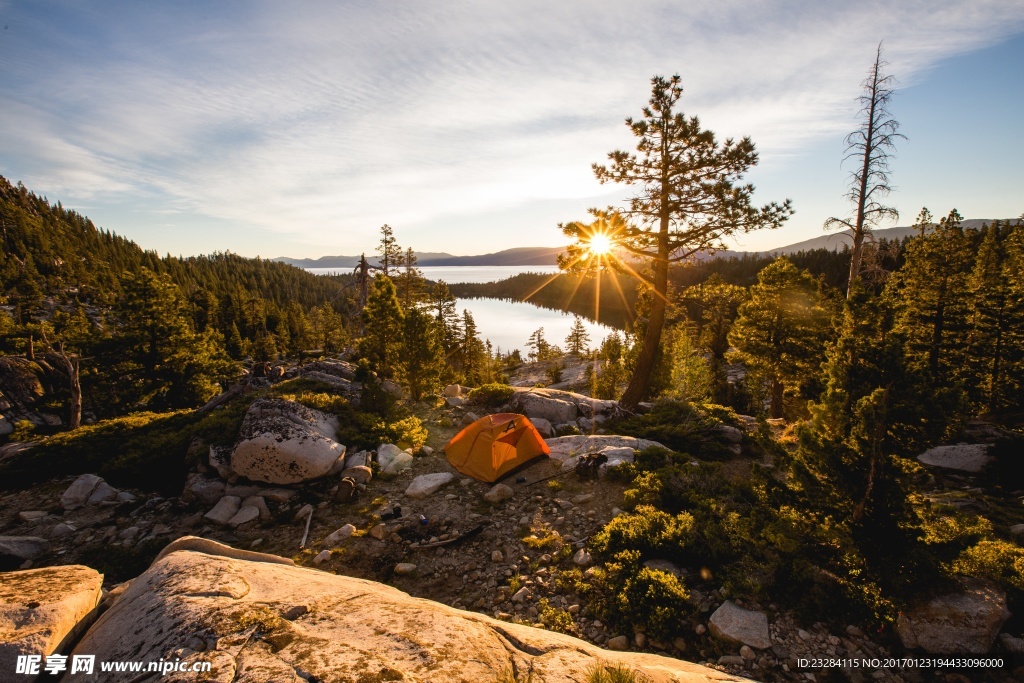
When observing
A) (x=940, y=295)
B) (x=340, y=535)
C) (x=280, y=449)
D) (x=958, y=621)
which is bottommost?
(x=340, y=535)

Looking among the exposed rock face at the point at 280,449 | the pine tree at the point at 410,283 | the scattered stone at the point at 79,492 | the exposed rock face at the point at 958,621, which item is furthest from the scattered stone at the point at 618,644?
the pine tree at the point at 410,283

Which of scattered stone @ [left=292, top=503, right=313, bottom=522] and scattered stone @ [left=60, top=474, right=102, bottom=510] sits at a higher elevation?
scattered stone @ [left=60, top=474, right=102, bottom=510]

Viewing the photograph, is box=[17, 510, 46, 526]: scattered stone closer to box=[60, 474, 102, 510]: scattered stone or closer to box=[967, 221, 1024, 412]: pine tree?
box=[60, 474, 102, 510]: scattered stone

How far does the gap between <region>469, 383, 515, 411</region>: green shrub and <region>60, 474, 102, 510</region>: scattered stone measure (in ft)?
41.4

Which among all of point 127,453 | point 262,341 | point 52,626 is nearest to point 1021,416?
point 52,626

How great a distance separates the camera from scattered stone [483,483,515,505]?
32.6 feet

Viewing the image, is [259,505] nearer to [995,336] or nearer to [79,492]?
[79,492]

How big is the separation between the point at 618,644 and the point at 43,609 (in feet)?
22.3

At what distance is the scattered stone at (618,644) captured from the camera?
5.58m

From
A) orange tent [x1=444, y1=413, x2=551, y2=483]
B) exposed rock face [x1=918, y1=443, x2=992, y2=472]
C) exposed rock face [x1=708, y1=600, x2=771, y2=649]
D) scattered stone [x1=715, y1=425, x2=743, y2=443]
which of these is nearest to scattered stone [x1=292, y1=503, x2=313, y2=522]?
orange tent [x1=444, y1=413, x2=551, y2=483]

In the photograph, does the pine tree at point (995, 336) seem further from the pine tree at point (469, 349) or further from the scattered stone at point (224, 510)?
the pine tree at point (469, 349)

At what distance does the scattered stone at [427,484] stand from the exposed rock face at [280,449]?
99.5 inches

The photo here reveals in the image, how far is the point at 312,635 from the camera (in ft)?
12.0

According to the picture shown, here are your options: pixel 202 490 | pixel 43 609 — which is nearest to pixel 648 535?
pixel 43 609
